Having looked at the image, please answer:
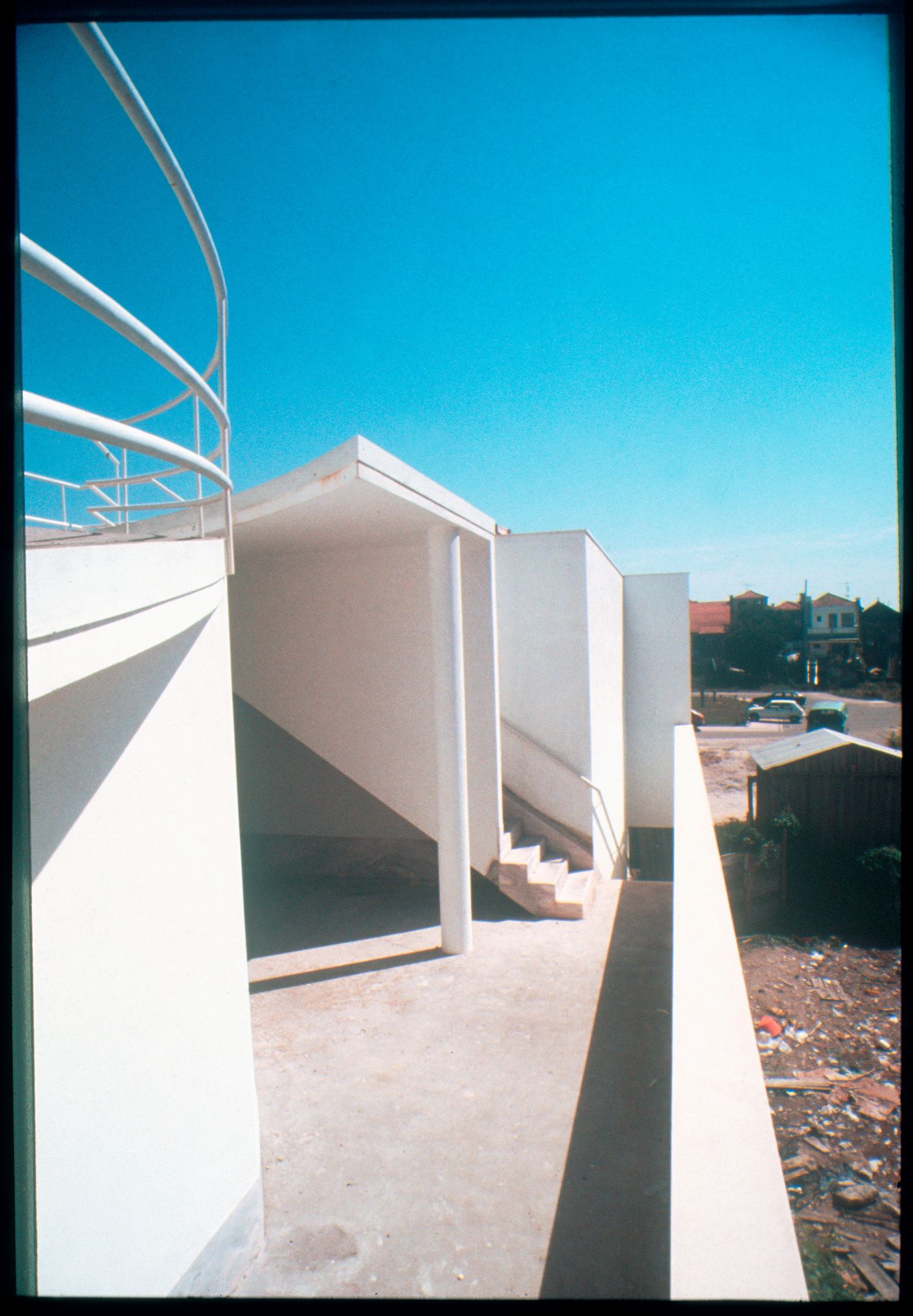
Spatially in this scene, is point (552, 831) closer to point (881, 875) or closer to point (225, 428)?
point (225, 428)

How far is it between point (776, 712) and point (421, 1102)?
25.6m

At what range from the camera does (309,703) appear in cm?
689

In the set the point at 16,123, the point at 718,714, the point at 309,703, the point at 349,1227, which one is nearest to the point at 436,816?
the point at 309,703

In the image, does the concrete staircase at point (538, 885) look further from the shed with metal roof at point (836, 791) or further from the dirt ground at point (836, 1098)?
the shed with metal roof at point (836, 791)

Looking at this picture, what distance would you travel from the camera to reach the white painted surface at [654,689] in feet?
43.1

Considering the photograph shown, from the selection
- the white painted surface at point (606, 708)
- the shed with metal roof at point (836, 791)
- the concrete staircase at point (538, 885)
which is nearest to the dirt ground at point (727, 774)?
the shed with metal roof at point (836, 791)

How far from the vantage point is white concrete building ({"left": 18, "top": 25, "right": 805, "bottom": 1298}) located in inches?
66.0

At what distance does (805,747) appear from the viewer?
565 inches

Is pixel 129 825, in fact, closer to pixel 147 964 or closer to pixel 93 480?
pixel 147 964

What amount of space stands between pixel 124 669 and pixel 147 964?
1.04m

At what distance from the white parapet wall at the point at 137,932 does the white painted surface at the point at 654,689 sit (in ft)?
36.0

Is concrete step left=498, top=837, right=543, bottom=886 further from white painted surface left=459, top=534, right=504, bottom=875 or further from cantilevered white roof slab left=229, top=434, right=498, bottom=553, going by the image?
cantilevered white roof slab left=229, top=434, right=498, bottom=553

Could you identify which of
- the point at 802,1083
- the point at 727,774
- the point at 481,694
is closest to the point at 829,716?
the point at 727,774

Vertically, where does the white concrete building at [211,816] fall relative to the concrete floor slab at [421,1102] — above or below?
above
